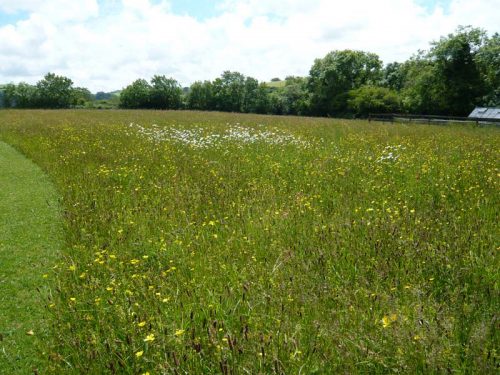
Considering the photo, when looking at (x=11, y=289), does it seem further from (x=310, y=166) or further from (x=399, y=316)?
(x=310, y=166)

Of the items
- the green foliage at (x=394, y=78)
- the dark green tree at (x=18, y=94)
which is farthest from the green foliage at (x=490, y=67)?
the dark green tree at (x=18, y=94)

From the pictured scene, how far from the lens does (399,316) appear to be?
334cm

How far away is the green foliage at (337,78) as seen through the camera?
218 ft

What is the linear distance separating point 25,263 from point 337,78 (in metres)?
68.2

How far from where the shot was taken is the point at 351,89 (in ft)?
222

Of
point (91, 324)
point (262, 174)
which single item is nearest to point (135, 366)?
point (91, 324)

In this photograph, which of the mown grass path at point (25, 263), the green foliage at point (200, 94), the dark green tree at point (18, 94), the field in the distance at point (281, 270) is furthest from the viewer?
the dark green tree at point (18, 94)

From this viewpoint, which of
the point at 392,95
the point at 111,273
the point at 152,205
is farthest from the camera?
the point at 392,95

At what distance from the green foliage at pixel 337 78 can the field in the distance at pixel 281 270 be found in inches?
2256

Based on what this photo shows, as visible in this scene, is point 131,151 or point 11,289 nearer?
point 11,289

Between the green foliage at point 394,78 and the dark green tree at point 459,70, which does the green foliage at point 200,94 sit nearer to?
the green foliage at point 394,78

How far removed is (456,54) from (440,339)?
169 ft

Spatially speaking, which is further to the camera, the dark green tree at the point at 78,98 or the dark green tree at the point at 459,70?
the dark green tree at the point at 78,98

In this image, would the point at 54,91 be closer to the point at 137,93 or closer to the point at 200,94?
the point at 137,93
